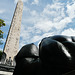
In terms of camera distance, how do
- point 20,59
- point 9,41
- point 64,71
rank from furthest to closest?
1. point 9,41
2. point 20,59
3. point 64,71

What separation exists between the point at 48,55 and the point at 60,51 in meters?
0.08

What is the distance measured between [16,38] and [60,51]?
13.3 m

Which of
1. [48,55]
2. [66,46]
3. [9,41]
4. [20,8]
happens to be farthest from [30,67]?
[20,8]

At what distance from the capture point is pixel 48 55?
2.23 feet

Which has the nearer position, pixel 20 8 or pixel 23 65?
pixel 23 65

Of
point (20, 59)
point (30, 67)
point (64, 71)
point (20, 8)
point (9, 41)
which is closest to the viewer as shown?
point (64, 71)

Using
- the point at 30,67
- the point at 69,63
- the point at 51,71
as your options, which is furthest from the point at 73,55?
the point at 30,67

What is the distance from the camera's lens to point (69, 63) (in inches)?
24.0

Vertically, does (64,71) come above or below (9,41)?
above

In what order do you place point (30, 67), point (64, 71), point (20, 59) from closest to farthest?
point (64, 71), point (30, 67), point (20, 59)

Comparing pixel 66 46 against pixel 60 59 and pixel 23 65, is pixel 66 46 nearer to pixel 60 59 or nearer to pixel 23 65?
pixel 60 59

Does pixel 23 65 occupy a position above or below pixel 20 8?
Result: below

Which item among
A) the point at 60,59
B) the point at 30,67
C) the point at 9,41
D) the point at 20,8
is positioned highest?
the point at 20,8

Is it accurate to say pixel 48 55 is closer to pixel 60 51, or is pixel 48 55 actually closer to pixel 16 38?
pixel 60 51
